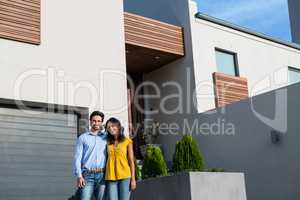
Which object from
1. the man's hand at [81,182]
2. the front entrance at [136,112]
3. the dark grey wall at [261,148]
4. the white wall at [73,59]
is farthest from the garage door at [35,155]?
the front entrance at [136,112]

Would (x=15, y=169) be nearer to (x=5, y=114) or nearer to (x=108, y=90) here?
(x=5, y=114)

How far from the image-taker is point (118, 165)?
4613 mm

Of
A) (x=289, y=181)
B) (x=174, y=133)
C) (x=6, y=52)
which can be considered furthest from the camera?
(x=174, y=133)

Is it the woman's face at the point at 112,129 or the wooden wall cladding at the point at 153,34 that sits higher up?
the wooden wall cladding at the point at 153,34

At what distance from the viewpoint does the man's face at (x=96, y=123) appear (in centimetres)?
475

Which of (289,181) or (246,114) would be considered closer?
(289,181)

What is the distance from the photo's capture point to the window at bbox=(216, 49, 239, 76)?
13045mm

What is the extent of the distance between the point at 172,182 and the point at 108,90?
403cm

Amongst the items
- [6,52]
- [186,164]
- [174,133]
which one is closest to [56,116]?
[6,52]

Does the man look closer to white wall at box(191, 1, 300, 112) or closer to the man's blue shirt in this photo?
the man's blue shirt

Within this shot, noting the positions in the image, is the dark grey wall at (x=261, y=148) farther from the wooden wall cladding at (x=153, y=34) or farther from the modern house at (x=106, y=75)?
the wooden wall cladding at (x=153, y=34)

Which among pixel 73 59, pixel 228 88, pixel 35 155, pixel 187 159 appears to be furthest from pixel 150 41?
pixel 187 159

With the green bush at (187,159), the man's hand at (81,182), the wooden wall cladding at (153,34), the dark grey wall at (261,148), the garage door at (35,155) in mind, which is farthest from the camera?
the wooden wall cladding at (153,34)

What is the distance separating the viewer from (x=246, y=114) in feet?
34.2
